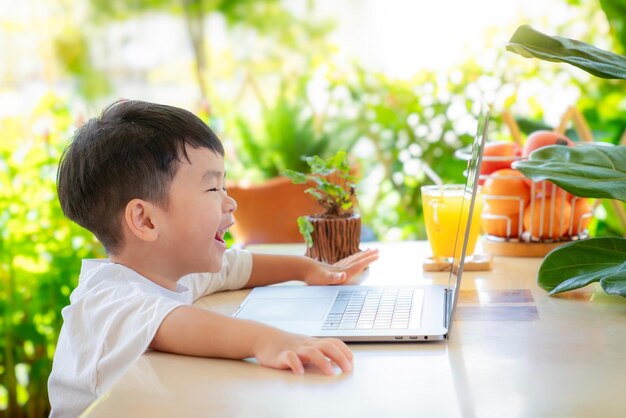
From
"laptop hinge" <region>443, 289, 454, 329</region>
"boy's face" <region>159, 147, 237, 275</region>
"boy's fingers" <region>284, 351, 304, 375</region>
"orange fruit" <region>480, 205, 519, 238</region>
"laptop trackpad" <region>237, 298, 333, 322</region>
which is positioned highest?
"boy's face" <region>159, 147, 237, 275</region>

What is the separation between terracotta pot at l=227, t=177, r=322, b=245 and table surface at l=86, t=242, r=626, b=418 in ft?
5.19

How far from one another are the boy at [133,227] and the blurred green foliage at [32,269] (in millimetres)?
1298

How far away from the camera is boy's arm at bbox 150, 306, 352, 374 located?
104 centimetres

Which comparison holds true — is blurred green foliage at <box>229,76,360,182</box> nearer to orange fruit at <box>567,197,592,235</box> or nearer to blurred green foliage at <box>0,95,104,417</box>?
blurred green foliage at <box>0,95,104,417</box>

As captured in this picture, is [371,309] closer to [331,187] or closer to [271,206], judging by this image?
[331,187]

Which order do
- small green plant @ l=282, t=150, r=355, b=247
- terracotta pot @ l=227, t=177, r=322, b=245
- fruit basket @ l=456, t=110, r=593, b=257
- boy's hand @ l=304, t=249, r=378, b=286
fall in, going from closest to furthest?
boy's hand @ l=304, t=249, r=378, b=286 → small green plant @ l=282, t=150, r=355, b=247 → fruit basket @ l=456, t=110, r=593, b=257 → terracotta pot @ l=227, t=177, r=322, b=245

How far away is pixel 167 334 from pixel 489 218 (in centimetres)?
92

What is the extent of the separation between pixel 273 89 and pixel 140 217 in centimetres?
387

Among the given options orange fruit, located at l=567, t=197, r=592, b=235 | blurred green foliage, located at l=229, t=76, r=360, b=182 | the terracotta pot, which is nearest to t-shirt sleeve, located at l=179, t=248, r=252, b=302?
orange fruit, located at l=567, t=197, r=592, b=235

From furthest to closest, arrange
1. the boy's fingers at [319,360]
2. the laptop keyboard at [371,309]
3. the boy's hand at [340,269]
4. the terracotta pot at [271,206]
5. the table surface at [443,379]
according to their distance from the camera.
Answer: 1. the terracotta pot at [271,206]
2. the boy's hand at [340,269]
3. the laptop keyboard at [371,309]
4. the boy's fingers at [319,360]
5. the table surface at [443,379]

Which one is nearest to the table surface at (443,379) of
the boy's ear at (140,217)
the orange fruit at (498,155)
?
the boy's ear at (140,217)

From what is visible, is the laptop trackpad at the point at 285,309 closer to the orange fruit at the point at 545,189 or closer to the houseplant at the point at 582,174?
the houseplant at the point at 582,174

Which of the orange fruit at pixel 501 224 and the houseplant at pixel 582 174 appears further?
the orange fruit at pixel 501 224

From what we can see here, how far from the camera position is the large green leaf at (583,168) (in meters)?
1.31
